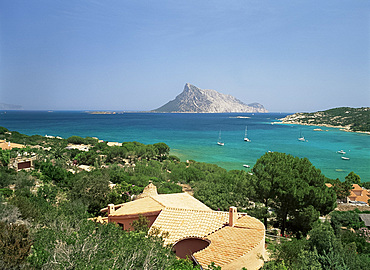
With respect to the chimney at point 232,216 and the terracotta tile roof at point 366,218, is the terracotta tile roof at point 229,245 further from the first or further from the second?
the terracotta tile roof at point 366,218

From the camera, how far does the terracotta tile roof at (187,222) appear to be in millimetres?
10056

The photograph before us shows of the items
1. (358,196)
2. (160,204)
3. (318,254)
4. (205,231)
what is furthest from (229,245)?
(358,196)

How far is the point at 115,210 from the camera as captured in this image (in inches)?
546

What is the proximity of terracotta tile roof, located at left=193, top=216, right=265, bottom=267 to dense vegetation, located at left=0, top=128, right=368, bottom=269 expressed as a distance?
0.88m

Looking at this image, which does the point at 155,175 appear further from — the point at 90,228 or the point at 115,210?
the point at 90,228

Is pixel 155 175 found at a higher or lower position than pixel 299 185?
lower

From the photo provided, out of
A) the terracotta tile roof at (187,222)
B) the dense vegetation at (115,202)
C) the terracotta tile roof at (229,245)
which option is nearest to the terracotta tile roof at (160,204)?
the terracotta tile roof at (187,222)

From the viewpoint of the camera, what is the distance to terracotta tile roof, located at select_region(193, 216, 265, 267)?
8164 millimetres

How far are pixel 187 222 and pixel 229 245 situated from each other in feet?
7.49

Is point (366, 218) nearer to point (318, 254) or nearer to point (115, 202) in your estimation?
point (318, 254)

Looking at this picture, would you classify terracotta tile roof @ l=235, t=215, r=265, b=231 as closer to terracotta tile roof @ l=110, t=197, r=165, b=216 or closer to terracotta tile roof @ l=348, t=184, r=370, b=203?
terracotta tile roof @ l=110, t=197, r=165, b=216

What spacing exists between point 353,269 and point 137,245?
25.7ft

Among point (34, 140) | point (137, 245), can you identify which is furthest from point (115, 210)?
point (34, 140)

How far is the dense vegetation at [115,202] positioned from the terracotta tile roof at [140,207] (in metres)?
1.53
